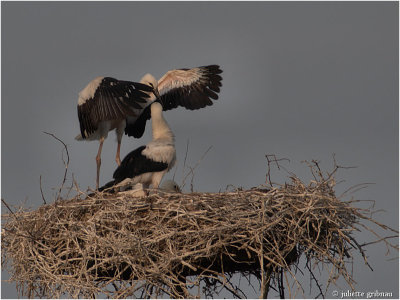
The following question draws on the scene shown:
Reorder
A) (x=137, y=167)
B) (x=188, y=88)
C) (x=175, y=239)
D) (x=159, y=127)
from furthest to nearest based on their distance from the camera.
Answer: (x=188, y=88), (x=159, y=127), (x=137, y=167), (x=175, y=239)

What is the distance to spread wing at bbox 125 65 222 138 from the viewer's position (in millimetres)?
11484

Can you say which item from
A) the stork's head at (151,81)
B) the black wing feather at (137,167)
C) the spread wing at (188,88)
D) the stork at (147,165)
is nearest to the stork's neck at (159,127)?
the stork at (147,165)

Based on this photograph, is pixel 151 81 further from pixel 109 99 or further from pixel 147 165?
pixel 147 165

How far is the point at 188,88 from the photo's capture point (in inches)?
452

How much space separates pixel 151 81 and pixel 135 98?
1.00 metres

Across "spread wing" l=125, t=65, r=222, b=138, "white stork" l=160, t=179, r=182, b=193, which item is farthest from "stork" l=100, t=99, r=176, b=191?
"spread wing" l=125, t=65, r=222, b=138

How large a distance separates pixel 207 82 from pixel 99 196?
3700 millimetres

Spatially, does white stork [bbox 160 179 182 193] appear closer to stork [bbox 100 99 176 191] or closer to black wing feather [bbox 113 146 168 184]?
stork [bbox 100 99 176 191]

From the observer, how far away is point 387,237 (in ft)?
25.7

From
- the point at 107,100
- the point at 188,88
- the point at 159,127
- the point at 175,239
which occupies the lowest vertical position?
the point at 175,239

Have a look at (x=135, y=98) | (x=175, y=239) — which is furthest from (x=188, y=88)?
(x=175, y=239)

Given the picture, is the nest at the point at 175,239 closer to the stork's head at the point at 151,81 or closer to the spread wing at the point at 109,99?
the spread wing at the point at 109,99

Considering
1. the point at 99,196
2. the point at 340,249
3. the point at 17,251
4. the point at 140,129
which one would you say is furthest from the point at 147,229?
the point at 140,129

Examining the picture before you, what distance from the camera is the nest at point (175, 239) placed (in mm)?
7715
